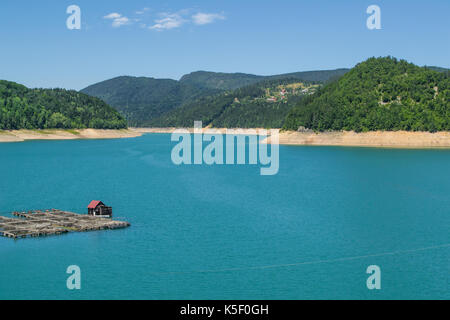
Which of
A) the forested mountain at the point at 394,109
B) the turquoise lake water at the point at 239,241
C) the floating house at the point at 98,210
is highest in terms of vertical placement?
the forested mountain at the point at 394,109

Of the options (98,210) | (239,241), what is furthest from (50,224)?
(239,241)

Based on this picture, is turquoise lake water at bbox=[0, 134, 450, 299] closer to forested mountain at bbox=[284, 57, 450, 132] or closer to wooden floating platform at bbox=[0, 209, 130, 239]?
wooden floating platform at bbox=[0, 209, 130, 239]

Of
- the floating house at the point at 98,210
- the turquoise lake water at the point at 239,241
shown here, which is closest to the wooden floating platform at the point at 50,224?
the floating house at the point at 98,210

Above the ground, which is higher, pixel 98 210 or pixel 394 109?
pixel 394 109

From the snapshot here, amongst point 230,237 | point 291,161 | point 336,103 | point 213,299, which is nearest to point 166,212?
point 230,237

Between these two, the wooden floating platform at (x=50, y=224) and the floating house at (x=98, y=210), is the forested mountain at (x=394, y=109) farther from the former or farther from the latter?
the wooden floating platform at (x=50, y=224)

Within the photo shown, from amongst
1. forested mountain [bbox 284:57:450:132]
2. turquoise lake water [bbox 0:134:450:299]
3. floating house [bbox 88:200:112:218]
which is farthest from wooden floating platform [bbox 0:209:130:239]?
forested mountain [bbox 284:57:450:132]

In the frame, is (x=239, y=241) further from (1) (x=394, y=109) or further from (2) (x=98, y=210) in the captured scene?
(1) (x=394, y=109)
